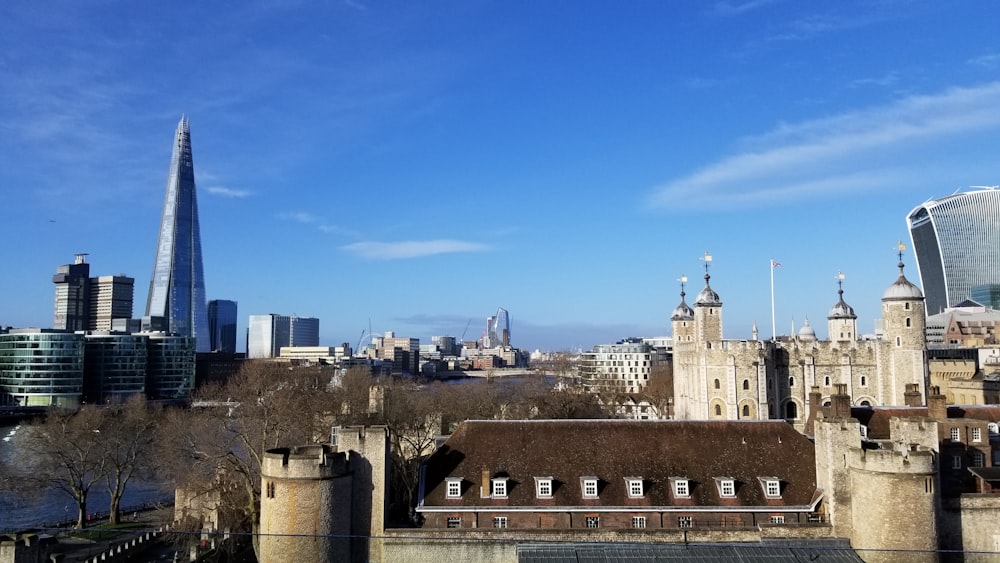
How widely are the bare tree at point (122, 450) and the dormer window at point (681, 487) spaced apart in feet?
133

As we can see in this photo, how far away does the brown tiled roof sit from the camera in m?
36.6

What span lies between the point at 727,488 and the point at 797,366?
1865 inches

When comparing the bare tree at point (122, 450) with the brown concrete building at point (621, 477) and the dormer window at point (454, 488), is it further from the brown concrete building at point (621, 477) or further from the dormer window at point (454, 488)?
the brown concrete building at point (621, 477)

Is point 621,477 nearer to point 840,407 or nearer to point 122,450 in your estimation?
point 840,407

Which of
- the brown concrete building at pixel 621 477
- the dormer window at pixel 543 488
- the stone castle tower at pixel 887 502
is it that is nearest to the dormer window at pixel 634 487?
the brown concrete building at pixel 621 477

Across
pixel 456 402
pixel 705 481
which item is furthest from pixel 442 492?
pixel 456 402

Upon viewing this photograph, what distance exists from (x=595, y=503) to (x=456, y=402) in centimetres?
6310

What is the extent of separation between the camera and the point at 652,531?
34750mm

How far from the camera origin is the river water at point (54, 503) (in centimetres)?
6022

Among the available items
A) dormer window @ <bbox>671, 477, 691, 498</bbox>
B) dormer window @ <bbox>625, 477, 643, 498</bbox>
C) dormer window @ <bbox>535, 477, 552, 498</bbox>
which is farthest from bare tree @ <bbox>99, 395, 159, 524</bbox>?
dormer window @ <bbox>671, 477, 691, 498</bbox>

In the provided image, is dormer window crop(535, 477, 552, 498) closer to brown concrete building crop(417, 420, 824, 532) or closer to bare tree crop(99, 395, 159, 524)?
brown concrete building crop(417, 420, 824, 532)

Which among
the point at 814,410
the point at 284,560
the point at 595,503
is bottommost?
the point at 284,560

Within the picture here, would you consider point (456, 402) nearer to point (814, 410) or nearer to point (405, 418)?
point (405, 418)

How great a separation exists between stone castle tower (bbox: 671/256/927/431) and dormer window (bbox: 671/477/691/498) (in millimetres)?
40652
